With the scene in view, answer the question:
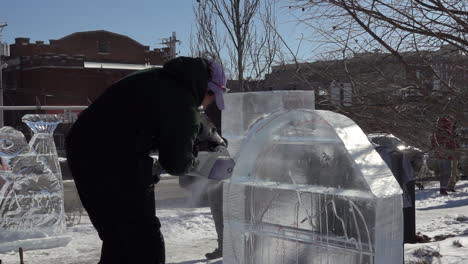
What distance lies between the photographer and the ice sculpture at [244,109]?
16.9ft

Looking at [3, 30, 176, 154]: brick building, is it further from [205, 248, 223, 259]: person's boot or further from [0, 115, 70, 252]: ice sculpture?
[205, 248, 223, 259]: person's boot

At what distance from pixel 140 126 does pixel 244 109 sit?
2822mm

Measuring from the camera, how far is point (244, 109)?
5.57m

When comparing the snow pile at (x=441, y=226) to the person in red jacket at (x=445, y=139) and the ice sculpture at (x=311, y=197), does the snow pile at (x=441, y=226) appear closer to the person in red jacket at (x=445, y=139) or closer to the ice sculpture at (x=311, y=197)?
the person in red jacket at (x=445, y=139)

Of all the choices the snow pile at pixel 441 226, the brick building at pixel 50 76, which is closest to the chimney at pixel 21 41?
the brick building at pixel 50 76

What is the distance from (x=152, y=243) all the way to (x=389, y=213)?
1.23m

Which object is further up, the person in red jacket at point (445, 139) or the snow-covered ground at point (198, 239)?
the person in red jacket at point (445, 139)

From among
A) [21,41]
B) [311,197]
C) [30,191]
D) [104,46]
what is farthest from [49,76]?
[311,197]

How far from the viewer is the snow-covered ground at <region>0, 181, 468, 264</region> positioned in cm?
544

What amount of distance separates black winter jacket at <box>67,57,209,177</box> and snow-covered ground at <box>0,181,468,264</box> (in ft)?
10.1

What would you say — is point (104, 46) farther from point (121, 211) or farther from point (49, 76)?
point (121, 211)

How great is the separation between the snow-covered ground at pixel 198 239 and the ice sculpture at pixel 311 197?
1.91 meters

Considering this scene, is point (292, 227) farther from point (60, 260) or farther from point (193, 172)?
point (60, 260)

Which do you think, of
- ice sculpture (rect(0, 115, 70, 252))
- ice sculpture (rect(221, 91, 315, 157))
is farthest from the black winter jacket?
ice sculpture (rect(0, 115, 70, 252))
